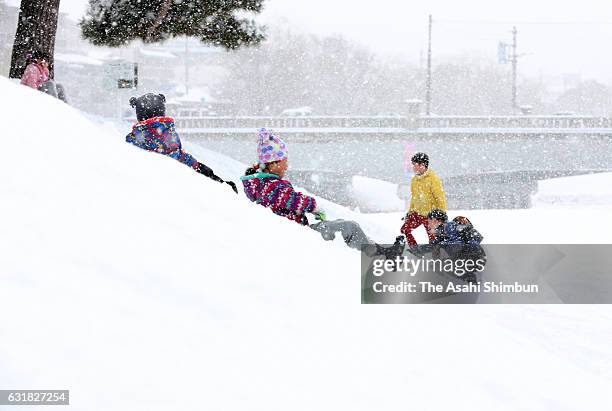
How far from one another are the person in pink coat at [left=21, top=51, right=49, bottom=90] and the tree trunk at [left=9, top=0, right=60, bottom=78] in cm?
280

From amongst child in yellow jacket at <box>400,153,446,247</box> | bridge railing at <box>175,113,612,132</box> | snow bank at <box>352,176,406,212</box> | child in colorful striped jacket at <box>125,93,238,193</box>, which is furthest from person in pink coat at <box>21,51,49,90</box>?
snow bank at <box>352,176,406,212</box>

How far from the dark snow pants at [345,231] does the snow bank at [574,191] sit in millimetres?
26808

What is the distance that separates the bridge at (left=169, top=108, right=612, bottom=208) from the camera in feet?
120

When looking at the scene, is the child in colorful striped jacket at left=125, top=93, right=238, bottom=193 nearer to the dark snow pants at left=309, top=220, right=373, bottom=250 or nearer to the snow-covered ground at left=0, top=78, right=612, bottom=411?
the dark snow pants at left=309, top=220, right=373, bottom=250

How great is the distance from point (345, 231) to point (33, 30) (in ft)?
29.5

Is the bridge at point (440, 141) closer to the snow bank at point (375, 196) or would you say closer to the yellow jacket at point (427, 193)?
the snow bank at point (375, 196)

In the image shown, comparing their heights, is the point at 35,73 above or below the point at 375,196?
above

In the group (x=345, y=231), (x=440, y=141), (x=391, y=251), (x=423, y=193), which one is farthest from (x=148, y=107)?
(x=440, y=141)

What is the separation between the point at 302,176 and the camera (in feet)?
132

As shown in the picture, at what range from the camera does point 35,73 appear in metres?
9.09

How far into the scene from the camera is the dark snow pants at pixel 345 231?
16.4 feet

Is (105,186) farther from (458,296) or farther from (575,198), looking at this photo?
(575,198)

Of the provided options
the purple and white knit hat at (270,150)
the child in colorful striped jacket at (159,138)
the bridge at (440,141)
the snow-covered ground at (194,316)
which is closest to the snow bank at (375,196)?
the bridge at (440,141)

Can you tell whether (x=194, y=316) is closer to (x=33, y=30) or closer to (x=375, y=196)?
(x=33, y=30)
